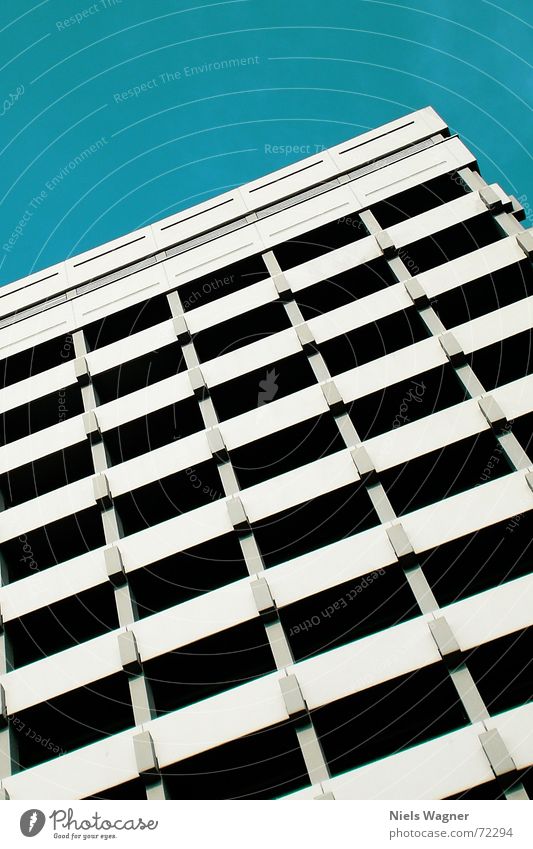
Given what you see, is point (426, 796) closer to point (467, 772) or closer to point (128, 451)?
point (467, 772)

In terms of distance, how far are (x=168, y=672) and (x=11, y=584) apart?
17.9 feet

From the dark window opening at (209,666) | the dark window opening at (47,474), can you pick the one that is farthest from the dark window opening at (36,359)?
the dark window opening at (209,666)

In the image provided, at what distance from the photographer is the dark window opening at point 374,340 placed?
21.4 metres

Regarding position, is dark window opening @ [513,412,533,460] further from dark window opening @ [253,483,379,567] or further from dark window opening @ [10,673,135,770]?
dark window opening @ [10,673,135,770]

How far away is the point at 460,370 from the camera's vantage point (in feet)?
63.4

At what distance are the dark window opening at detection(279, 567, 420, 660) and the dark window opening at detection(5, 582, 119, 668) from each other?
5.34 meters

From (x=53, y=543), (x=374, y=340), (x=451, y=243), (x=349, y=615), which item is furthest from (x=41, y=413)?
(x=451, y=243)

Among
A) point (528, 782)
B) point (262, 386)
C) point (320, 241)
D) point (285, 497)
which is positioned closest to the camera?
point (528, 782)

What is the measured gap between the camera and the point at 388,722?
1606cm

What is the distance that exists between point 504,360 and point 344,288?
5.98 meters

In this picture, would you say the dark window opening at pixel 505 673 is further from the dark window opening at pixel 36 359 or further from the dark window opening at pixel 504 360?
the dark window opening at pixel 36 359

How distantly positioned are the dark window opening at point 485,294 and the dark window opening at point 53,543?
40.5 ft
